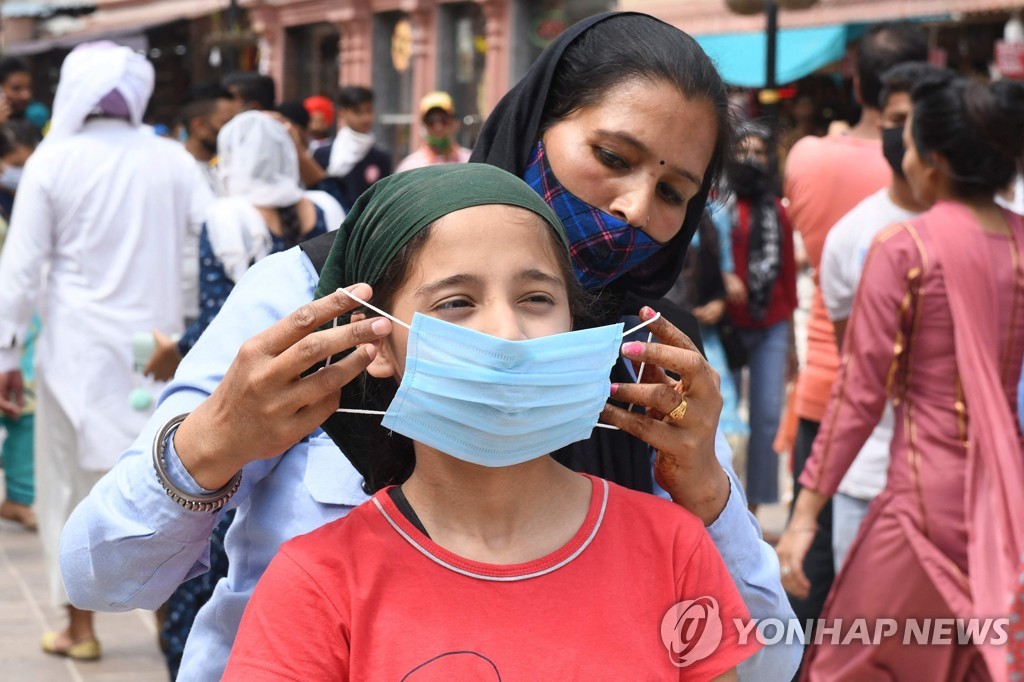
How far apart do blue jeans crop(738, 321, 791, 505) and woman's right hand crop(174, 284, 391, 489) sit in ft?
17.5

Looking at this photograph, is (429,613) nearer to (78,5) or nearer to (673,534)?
(673,534)

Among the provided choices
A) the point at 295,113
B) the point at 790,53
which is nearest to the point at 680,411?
the point at 295,113

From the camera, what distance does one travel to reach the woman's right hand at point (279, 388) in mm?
1689

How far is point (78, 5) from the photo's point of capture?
29578 millimetres

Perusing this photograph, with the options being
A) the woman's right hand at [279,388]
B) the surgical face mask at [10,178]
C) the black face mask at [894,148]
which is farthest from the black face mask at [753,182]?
the woman's right hand at [279,388]

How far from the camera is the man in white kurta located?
541 cm

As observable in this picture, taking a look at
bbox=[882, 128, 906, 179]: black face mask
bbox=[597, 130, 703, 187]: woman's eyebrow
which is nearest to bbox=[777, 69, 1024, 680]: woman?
bbox=[882, 128, 906, 179]: black face mask

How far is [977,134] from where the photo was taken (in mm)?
3900

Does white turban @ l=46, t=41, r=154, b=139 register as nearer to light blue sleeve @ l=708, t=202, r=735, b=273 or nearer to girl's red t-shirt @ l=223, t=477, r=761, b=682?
light blue sleeve @ l=708, t=202, r=735, b=273

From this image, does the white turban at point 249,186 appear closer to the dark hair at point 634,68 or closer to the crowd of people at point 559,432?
the crowd of people at point 559,432

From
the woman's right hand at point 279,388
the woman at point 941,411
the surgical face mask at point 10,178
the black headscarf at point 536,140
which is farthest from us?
the surgical face mask at point 10,178

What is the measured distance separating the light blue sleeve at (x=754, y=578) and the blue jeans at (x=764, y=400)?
4.89m

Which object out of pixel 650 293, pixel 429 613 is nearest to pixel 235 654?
pixel 429 613

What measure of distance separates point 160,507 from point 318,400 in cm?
29
